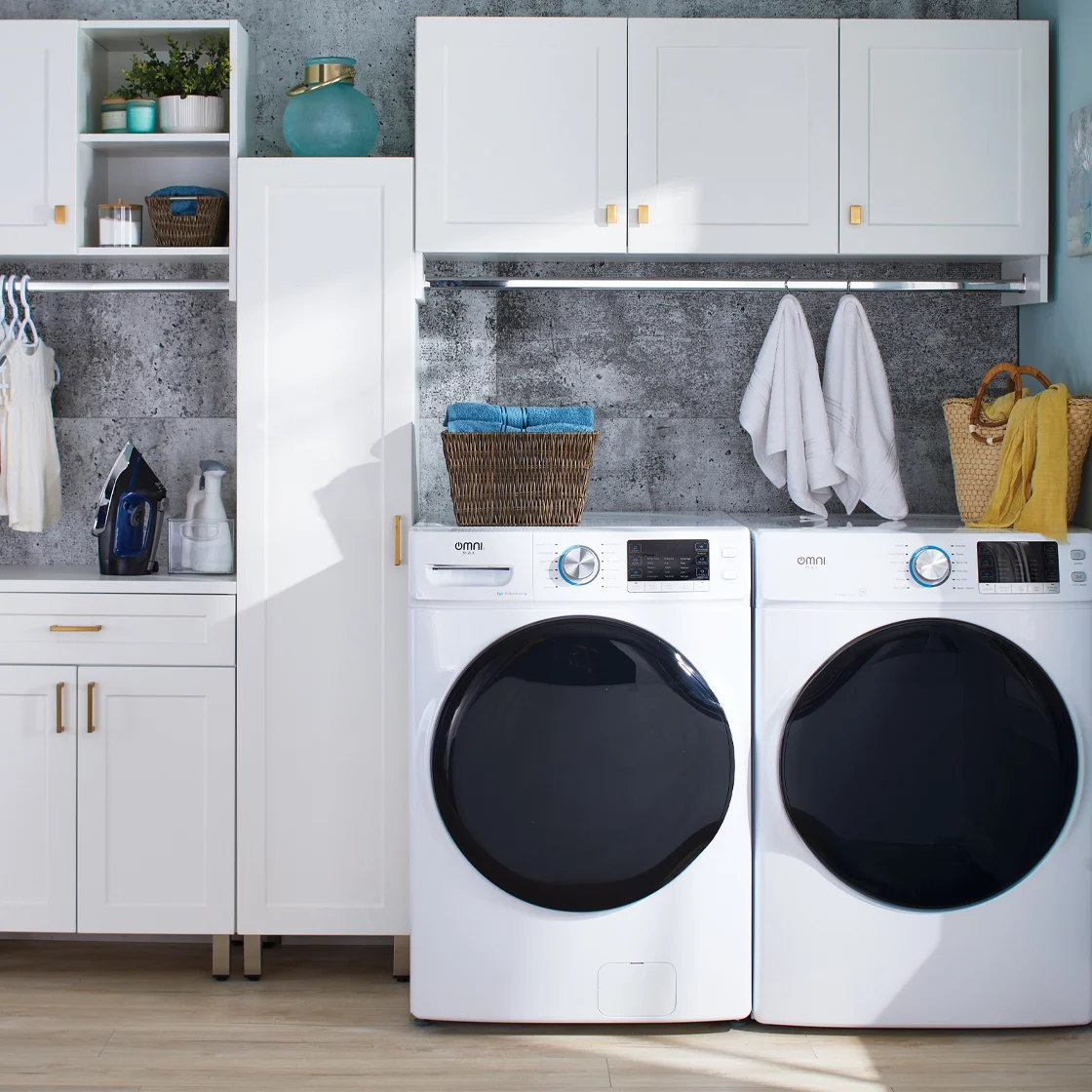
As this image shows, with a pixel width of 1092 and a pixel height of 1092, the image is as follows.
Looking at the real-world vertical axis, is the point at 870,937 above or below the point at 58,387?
below

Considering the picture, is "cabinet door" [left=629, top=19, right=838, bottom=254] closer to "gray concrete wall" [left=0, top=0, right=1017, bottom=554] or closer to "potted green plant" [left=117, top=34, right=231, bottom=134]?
"gray concrete wall" [left=0, top=0, right=1017, bottom=554]

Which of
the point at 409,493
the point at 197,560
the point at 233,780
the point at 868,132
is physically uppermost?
the point at 868,132

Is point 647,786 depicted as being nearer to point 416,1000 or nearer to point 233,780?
point 416,1000

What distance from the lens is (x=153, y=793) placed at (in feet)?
7.72

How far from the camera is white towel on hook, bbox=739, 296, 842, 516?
2492 millimetres

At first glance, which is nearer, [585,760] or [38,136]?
[585,760]

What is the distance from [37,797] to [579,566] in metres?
1.28

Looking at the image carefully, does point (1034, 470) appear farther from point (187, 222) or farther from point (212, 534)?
point (187, 222)

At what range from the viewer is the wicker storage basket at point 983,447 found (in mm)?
2201

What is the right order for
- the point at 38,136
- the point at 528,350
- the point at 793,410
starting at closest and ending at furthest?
the point at 38,136 → the point at 793,410 → the point at 528,350

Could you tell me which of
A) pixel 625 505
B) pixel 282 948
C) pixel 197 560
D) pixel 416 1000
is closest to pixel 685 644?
pixel 625 505

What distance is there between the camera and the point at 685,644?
210 centimetres

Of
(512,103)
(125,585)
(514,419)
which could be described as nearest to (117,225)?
(125,585)

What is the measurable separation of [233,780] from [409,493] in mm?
721
